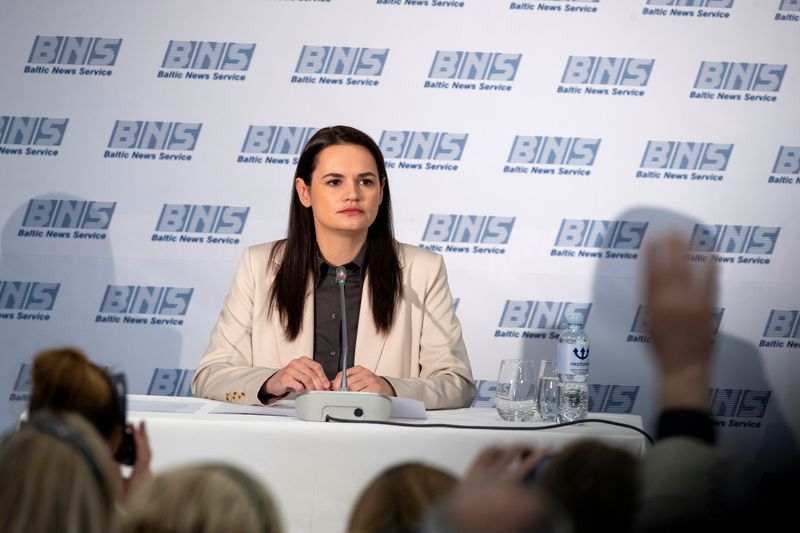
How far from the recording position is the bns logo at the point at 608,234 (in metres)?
5.12

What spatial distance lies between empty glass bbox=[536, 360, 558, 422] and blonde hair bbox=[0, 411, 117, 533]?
6.14 feet

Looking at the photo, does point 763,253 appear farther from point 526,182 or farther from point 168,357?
point 168,357

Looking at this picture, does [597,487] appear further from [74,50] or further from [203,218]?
[74,50]

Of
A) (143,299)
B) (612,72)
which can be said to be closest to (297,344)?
(143,299)

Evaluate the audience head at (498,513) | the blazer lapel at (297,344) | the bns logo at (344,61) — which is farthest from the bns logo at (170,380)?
the audience head at (498,513)

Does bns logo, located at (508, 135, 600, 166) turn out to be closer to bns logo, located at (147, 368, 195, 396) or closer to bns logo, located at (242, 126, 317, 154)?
bns logo, located at (242, 126, 317, 154)

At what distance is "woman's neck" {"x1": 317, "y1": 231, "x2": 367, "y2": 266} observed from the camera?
158 inches

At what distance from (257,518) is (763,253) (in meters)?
4.36

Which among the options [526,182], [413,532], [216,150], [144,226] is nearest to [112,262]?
[144,226]

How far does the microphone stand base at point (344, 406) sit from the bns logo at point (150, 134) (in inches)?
106

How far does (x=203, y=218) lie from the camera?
524cm

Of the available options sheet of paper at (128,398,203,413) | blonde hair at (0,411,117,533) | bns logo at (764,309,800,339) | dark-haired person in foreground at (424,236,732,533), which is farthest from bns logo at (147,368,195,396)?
dark-haired person in foreground at (424,236,732,533)

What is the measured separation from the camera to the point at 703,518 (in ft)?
4.17

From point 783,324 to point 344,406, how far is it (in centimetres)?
301
